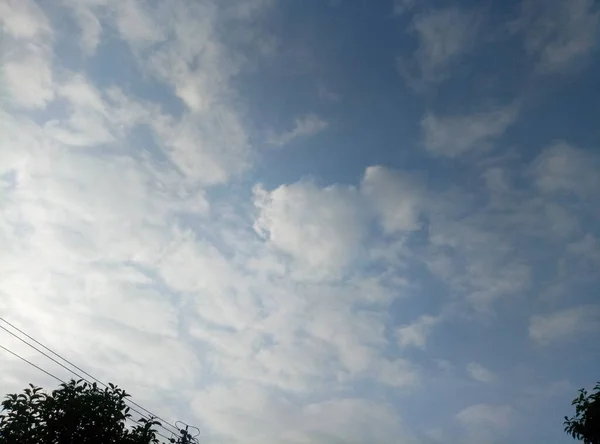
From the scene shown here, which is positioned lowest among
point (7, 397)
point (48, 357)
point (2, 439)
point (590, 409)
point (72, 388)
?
point (2, 439)

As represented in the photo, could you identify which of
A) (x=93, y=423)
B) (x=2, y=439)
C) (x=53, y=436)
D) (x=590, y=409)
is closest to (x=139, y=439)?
(x=93, y=423)

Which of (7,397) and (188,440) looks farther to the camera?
(188,440)

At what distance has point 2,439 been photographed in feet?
51.7

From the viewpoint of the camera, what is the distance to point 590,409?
19.6 m

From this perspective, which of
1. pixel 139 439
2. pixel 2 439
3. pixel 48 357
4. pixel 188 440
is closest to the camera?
pixel 2 439

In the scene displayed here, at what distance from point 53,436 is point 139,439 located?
131 inches

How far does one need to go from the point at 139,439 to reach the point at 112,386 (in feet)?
8.01

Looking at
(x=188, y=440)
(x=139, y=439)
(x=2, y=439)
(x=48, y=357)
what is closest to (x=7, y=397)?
(x=2, y=439)

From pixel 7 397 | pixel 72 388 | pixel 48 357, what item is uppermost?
pixel 48 357

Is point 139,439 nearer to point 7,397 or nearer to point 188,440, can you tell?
point 7,397

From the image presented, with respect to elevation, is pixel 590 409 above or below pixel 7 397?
above

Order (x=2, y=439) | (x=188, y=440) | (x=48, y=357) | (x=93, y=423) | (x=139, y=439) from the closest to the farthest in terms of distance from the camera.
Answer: (x=2, y=439) → (x=93, y=423) → (x=139, y=439) → (x=48, y=357) → (x=188, y=440)

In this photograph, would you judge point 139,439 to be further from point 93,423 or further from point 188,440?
point 188,440

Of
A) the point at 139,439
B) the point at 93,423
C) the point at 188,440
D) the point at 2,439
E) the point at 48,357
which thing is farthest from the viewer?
the point at 188,440
